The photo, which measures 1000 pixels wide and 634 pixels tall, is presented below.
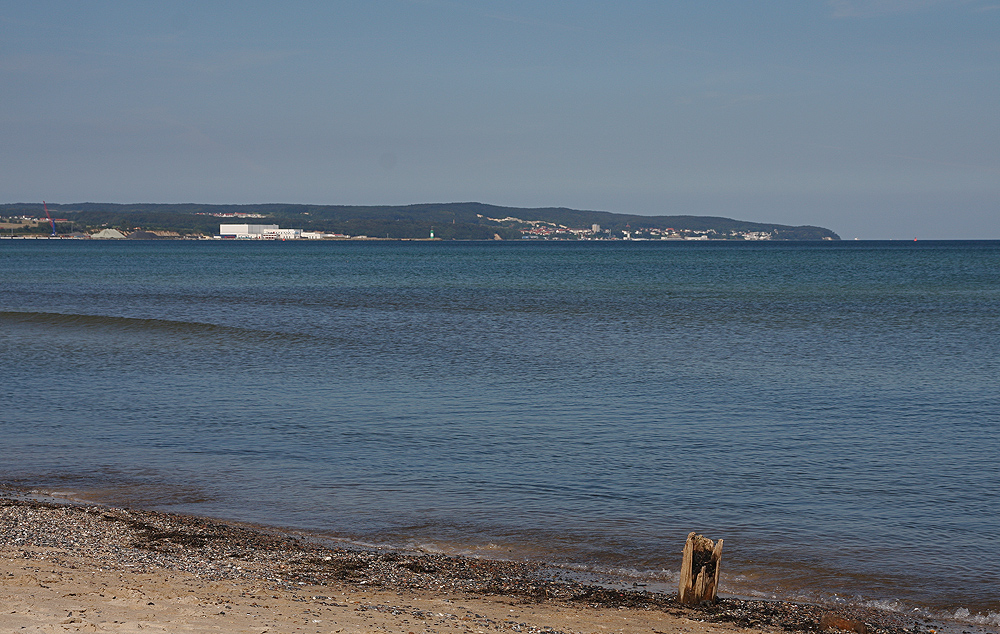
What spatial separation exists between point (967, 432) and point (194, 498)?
32.8ft

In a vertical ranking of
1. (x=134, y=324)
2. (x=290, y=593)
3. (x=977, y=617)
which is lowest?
(x=134, y=324)

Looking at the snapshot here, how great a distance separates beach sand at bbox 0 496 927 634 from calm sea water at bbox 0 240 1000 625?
2.00 feet

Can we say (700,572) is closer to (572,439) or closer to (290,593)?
(290,593)

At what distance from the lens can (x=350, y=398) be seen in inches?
640

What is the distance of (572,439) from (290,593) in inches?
252

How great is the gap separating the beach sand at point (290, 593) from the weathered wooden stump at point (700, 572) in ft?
0.46

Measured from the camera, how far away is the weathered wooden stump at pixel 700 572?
22.9 feet

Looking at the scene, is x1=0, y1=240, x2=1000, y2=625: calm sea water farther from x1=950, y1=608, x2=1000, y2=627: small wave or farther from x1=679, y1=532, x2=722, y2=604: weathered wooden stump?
x1=679, y1=532, x2=722, y2=604: weathered wooden stump

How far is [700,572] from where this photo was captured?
699 cm

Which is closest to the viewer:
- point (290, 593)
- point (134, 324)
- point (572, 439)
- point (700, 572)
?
point (290, 593)

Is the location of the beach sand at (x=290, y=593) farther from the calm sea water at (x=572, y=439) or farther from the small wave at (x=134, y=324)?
the small wave at (x=134, y=324)

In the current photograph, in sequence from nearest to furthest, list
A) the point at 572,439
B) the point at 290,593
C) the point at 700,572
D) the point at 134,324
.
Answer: the point at 290,593 → the point at 700,572 → the point at 572,439 → the point at 134,324

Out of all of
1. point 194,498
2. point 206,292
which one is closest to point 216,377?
point 194,498

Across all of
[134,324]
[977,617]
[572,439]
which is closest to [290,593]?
[977,617]
